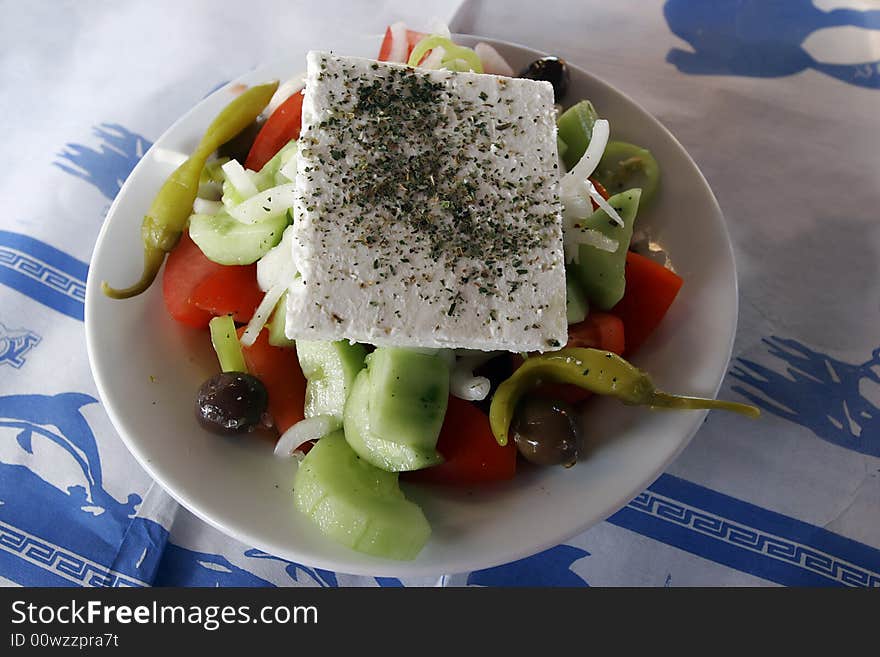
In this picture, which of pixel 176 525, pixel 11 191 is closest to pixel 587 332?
pixel 176 525

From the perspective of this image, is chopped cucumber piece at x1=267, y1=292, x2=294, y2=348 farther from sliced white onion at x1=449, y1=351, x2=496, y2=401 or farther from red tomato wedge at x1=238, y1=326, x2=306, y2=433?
sliced white onion at x1=449, y1=351, x2=496, y2=401

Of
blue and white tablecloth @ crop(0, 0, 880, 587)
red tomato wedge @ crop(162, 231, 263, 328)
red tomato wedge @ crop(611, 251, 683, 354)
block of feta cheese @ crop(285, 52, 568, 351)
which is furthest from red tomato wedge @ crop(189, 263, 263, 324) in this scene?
red tomato wedge @ crop(611, 251, 683, 354)

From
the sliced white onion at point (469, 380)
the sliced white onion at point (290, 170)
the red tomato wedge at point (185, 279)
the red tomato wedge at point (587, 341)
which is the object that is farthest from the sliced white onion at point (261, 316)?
the red tomato wedge at point (587, 341)

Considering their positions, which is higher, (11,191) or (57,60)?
(57,60)

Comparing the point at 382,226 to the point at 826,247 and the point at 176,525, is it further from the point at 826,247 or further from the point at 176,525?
the point at 826,247

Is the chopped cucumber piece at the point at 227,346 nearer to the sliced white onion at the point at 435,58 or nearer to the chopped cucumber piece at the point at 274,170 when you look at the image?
the chopped cucumber piece at the point at 274,170

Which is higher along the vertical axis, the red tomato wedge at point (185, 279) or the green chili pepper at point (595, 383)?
the red tomato wedge at point (185, 279)
